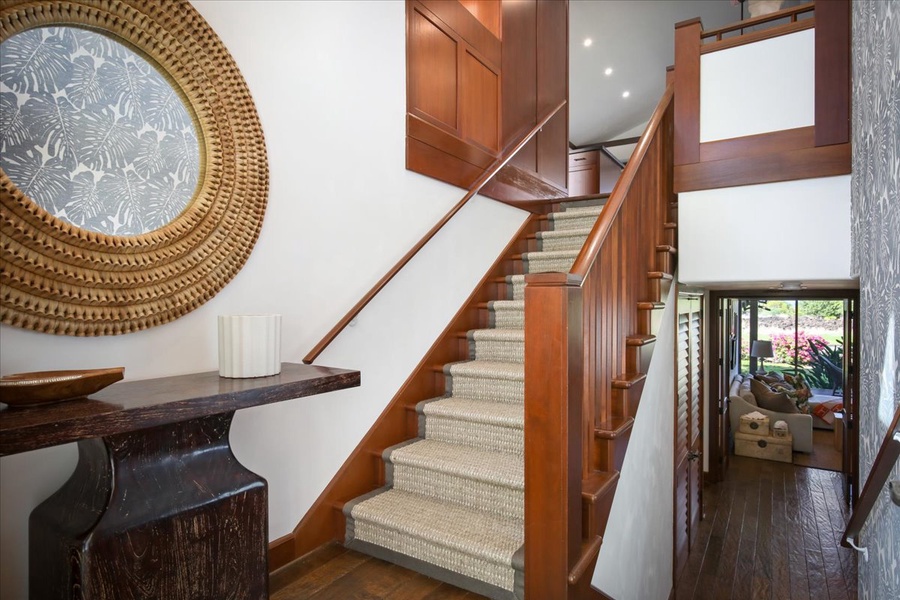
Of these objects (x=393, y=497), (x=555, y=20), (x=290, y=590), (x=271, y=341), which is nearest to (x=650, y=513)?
(x=393, y=497)

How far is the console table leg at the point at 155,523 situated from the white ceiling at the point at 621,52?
6.24 meters

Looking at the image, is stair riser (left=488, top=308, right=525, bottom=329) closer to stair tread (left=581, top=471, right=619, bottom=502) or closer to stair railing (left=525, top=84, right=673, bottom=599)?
stair railing (left=525, top=84, right=673, bottom=599)

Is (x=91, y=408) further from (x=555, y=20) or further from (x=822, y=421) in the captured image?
(x=822, y=421)

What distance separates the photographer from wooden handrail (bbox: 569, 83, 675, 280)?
1.62 metres

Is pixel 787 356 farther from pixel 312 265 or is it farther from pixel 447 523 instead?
pixel 312 265

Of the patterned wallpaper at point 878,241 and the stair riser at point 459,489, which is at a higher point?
the patterned wallpaper at point 878,241

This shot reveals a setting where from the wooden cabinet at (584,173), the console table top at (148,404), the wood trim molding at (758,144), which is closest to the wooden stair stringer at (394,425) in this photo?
the console table top at (148,404)

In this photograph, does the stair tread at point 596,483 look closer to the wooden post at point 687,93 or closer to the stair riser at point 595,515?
the stair riser at point 595,515

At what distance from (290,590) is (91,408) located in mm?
1089

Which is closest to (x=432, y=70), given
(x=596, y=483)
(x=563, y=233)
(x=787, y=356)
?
(x=563, y=233)

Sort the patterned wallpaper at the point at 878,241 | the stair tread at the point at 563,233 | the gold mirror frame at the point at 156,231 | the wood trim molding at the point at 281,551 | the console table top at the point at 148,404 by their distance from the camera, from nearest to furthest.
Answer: the console table top at the point at 148,404 → the gold mirror frame at the point at 156,231 → the patterned wallpaper at the point at 878,241 → the wood trim molding at the point at 281,551 → the stair tread at the point at 563,233

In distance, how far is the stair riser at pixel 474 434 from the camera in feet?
7.45

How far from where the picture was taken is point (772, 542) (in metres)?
4.31

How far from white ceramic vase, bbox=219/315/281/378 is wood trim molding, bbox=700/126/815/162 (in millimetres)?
2539
